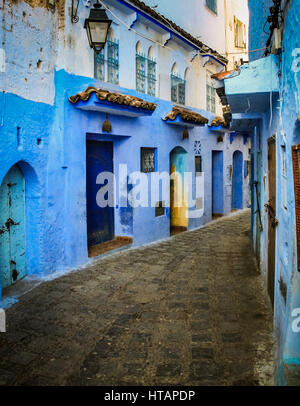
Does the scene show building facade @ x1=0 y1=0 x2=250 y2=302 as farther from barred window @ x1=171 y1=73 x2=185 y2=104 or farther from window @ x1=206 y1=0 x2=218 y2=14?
window @ x1=206 y1=0 x2=218 y2=14

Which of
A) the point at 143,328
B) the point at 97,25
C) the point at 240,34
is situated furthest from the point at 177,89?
the point at 143,328

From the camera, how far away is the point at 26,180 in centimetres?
712

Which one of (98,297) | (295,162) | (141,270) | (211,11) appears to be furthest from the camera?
(211,11)

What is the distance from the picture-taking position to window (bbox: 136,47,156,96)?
9.93 meters

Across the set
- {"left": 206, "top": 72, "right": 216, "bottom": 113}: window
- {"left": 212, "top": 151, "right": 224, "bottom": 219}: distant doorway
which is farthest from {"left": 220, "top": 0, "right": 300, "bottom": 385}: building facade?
{"left": 212, "top": 151, "right": 224, "bottom": 219}: distant doorway

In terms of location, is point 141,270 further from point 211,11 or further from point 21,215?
point 211,11

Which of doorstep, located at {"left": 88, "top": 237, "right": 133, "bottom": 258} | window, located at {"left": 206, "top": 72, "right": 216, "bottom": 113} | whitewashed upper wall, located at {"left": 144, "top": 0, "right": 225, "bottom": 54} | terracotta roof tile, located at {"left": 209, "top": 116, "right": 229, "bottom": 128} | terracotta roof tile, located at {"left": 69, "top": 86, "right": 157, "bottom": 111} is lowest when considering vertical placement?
doorstep, located at {"left": 88, "top": 237, "right": 133, "bottom": 258}

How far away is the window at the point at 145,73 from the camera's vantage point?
993 centimetres

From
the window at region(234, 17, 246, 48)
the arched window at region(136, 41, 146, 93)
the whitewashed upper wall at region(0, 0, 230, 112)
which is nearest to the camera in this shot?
the whitewashed upper wall at region(0, 0, 230, 112)

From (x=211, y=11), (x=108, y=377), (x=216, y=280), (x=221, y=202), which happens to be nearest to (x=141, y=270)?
(x=216, y=280)

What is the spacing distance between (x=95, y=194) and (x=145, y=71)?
12.2 ft

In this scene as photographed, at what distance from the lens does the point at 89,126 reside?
812 centimetres

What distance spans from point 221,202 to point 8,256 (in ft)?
35.6

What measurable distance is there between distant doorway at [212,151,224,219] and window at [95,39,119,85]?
25.5 feet
